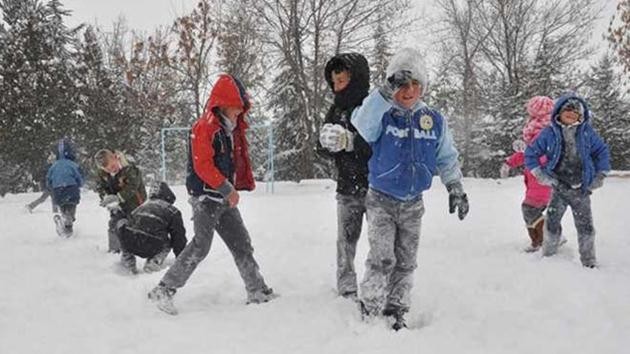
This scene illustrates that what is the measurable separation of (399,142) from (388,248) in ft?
2.31

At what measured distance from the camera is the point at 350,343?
334cm

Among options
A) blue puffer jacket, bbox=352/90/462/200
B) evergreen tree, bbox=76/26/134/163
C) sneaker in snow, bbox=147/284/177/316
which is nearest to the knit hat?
blue puffer jacket, bbox=352/90/462/200

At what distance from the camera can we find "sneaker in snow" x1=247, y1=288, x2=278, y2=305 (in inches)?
172

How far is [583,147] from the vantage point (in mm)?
5359

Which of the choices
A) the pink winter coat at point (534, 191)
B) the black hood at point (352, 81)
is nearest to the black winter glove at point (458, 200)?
the black hood at point (352, 81)

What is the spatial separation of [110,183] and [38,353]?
375cm

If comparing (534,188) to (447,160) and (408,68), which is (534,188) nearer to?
(447,160)

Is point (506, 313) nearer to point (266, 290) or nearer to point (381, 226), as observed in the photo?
point (381, 226)

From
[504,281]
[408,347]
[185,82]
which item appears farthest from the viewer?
[185,82]

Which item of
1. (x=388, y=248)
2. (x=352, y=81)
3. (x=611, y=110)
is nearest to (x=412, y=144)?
(x=388, y=248)

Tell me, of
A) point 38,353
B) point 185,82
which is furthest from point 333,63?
point 185,82

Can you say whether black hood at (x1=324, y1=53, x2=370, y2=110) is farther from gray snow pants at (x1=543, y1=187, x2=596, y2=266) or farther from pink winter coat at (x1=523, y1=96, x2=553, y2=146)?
pink winter coat at (x1=523, y1=96, x2=553, y2=146)

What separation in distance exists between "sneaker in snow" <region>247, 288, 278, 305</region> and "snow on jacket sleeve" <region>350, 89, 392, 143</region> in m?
1.53

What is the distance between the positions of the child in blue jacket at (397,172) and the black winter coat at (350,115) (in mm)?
410
